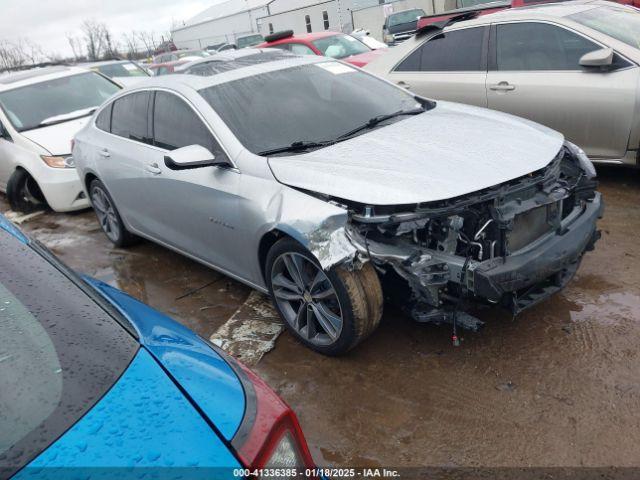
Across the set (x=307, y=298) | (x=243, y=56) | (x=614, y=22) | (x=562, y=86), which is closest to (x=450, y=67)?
(x=562, y=86)

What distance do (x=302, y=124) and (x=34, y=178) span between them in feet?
15.1

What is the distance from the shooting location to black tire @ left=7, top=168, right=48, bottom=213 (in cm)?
709

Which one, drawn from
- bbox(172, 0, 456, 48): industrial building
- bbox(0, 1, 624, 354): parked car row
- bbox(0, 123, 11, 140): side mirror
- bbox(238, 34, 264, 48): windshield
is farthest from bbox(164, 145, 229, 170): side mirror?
bbox(238, 34, 264, 48): windshield

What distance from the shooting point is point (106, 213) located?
5.46 metres

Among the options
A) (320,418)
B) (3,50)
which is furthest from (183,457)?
(3,50)

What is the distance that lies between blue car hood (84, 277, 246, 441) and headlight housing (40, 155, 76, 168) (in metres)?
5.19

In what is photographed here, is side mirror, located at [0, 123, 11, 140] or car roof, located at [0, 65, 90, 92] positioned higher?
car roof, located at [0, 65, 90, 92]

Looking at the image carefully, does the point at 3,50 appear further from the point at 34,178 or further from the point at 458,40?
the point at 458,40

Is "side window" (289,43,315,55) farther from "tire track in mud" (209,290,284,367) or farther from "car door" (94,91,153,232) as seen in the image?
"tire track in mud" (209,290,284,367)

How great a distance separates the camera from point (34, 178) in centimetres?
680

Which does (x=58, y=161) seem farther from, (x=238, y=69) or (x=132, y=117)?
(x=238, y=69)

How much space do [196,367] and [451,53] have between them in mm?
5195

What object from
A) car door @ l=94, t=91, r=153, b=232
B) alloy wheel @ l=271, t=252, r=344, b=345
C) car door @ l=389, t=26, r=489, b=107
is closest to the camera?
alloy wheel @ l=271, t=252, r=344, b=345

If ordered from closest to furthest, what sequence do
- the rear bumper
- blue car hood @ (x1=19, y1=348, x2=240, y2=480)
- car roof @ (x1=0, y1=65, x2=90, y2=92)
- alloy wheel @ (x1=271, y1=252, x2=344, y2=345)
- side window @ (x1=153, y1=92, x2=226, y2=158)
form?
blue car hood @ (x1=19, y1=348, x2=240, y2=480)
the rear bumper
alloy wheel @ (x1=271, y1=252, x2=344, y2=345)
side window @ (x1=153, y1=92, x2=226, y2=158)
car roof @ (x1=0, y1=65, x2=90, y2=92)
